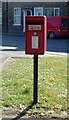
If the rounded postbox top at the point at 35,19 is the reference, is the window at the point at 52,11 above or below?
above

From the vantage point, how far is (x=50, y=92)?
6.61 metres

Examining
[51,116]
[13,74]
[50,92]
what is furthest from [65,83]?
[51,116]

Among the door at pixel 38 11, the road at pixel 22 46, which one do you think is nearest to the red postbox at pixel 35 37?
the road at pixel 22 46

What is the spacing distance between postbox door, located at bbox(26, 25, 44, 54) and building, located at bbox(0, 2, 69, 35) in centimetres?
2722

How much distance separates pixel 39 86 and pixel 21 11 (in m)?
28.3

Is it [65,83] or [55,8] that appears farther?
[55,8]

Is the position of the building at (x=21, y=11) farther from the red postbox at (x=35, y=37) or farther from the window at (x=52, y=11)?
the red postbox at (x=35, y=37)

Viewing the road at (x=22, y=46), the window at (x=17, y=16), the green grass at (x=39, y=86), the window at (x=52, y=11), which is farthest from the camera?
the window at (x=17, y=16)

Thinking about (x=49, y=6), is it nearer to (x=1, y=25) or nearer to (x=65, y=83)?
(x=1, y=25)

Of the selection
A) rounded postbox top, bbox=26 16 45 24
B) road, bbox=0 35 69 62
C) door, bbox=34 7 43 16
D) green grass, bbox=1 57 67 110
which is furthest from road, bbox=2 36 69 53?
door, bbox=34 7 43 16

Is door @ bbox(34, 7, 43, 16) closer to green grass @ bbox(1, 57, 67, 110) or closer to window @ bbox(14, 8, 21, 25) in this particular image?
window @ bbox(14, 8, 21, 25)

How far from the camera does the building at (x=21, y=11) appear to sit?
32.7m

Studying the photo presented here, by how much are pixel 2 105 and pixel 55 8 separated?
92.7ft

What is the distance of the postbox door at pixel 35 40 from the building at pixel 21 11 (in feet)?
89.3
